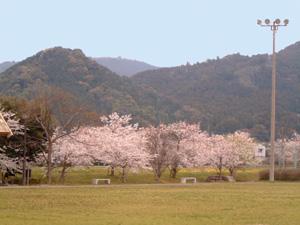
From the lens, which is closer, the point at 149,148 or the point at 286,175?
the point at 286,175

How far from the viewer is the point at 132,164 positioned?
51594 millimetres

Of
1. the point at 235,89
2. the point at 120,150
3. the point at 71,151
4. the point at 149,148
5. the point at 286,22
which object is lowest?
the point at 71,151

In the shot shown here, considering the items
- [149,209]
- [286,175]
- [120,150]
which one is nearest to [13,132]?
[120,150]

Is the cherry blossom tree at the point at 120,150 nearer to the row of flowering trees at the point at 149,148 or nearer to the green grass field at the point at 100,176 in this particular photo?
the row of flowering trees at the point at 149,148

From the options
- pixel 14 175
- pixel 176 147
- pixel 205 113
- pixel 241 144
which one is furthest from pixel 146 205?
pixel 205 113

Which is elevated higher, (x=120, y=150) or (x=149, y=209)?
(x=120, y=150)

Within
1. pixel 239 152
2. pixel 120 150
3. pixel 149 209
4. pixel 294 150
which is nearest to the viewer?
pixel 149 209

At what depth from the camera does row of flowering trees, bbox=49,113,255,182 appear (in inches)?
1953

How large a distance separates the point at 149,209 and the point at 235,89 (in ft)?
364

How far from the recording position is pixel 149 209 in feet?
68.8

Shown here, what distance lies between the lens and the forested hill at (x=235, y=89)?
112188mm

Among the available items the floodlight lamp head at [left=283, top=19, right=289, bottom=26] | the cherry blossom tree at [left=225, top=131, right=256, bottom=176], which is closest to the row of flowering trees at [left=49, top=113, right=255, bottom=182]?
the cherry blossom tree at [left=225, top=131, right=256, bottom=176]

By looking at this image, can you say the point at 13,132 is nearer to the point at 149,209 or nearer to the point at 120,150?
the point at 120,150

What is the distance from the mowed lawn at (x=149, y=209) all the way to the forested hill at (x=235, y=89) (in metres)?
79.9
